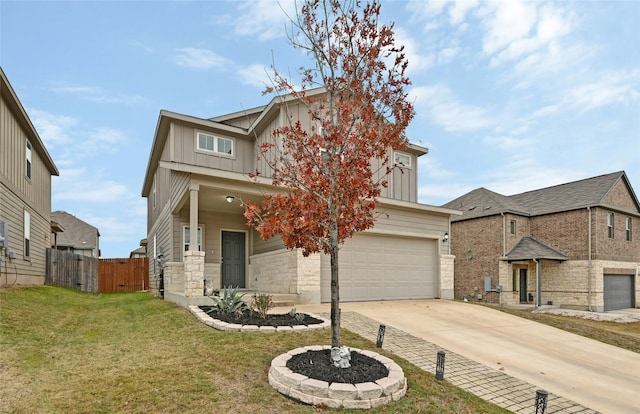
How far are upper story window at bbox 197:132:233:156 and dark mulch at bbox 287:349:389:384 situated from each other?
36.1 ft

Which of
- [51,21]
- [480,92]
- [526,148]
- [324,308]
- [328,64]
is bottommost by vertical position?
[324,308]

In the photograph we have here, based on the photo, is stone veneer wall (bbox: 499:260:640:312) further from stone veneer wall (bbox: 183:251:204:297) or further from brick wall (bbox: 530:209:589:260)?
stone veneer wall (bbox: 183:251:204:297)

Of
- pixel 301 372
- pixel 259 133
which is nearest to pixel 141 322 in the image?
pixel 301 372

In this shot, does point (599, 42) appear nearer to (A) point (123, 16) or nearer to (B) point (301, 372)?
(B) point (301, 372)

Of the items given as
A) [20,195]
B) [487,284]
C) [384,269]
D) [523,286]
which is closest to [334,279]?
[384,269]

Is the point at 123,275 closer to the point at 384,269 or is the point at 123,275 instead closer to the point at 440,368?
the point at 384,269

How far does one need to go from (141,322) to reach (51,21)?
889 centimetres

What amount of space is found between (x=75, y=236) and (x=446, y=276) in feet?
102

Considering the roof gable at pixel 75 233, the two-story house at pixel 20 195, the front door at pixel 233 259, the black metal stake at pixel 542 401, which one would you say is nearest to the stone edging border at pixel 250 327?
the black metal stake at pixel 542 401

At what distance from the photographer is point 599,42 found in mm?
10398

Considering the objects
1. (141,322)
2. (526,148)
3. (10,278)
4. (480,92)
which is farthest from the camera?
(526,148)

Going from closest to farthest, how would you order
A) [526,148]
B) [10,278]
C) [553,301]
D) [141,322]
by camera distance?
[141,322] → [10,278] → [526,148] → [553,301]

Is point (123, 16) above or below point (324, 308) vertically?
above

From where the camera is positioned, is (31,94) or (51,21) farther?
(31,94)
